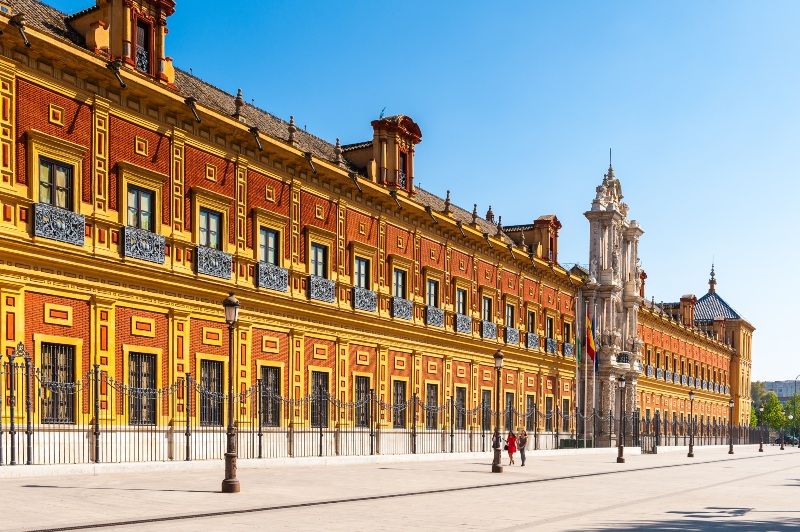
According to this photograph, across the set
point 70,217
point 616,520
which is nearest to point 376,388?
point 70,217

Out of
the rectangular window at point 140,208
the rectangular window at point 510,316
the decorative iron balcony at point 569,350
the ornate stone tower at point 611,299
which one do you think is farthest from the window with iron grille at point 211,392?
the ornate stone tower at point 611,299

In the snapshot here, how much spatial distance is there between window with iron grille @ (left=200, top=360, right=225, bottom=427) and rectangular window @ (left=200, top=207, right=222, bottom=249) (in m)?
3.18

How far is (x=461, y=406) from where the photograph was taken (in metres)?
40.0

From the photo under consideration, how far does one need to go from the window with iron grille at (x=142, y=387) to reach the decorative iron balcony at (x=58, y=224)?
3312 mm

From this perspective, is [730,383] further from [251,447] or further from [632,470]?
[251,447]

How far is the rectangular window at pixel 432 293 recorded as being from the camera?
125 ft

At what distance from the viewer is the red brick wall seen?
20859 millimetres

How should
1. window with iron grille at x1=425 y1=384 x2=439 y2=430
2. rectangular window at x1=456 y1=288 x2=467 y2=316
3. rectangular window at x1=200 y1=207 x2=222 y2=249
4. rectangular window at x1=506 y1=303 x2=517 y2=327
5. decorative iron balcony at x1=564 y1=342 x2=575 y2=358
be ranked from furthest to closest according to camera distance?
decorative iron balcony at x1=564 y1=342 x2=575 y2=358 → rectangular window at x1=506 y1=303 x2=517 y2=327 → rectangular window at x1=456 y1=288 x2=467 y2=316 → window with iron grille at x1=425 y1=384 x2=439 y2=430 → rectangular window at x1=200 y1=207 x2=222 y2=249

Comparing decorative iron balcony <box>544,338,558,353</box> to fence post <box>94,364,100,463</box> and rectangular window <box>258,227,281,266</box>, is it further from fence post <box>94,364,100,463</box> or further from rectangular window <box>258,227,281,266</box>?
fence post <box>94,364,100,463</box>

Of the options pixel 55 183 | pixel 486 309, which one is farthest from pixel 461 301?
pixel 55 183

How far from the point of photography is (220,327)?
86.5 ft

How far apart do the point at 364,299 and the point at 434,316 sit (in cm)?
550

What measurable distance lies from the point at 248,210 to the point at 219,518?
15.4 metres

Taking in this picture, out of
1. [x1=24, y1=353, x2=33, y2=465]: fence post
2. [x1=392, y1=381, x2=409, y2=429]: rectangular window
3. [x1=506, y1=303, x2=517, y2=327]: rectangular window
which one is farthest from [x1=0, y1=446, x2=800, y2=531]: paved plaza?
[x1=506, y1=303, x2=517, y2=327]: rectangular window
